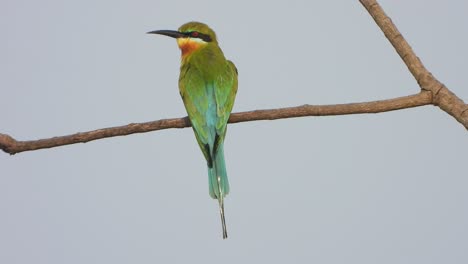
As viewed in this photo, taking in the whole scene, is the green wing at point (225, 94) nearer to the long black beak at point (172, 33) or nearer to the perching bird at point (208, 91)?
the perching bird at point (208, 91)

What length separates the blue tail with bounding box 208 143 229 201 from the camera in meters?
4.56

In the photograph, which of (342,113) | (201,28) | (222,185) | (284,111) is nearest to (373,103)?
(342,113)

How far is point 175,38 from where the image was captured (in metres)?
6.05

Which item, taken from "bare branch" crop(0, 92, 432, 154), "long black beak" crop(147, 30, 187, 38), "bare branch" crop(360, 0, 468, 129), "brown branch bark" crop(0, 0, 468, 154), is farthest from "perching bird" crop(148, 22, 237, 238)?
"bare branch" crop(360, 0, 468, 129)

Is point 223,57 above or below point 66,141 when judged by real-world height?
above

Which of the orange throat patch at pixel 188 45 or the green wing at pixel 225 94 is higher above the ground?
the orange throat patch at pixel 188 45

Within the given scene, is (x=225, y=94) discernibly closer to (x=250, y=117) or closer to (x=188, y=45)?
(x=188, y=45)

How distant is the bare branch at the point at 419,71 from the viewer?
10.6ft

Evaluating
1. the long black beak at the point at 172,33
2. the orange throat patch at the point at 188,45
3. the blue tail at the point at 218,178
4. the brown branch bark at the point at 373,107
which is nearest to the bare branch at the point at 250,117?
the brown branch bark at the point at 373,107

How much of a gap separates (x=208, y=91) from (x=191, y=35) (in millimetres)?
1083

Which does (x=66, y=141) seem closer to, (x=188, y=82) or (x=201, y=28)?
(x=188, y=82)

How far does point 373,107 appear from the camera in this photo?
11.0 feet

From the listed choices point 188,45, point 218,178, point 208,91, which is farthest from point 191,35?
point 218,178

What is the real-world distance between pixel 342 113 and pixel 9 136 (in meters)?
1.82
